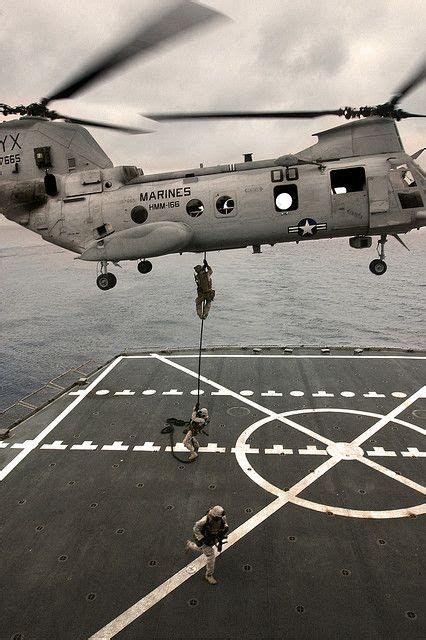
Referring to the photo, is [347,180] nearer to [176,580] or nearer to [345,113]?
[345,113]

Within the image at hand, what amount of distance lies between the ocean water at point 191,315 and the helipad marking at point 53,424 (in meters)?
22.2

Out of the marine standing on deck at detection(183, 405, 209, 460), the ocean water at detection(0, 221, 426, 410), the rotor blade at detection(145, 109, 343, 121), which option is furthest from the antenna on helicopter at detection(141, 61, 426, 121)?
the ocean water at detection(0, 221, 426, 410)

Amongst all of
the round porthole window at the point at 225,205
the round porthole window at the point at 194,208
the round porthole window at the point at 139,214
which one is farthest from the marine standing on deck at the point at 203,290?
the round porthole window at the point at 139,214

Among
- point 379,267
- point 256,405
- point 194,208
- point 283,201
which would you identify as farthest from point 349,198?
point 256,405

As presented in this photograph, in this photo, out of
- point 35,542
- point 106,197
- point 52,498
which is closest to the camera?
point 35,542

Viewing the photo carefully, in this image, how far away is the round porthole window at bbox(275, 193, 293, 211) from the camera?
15.0m

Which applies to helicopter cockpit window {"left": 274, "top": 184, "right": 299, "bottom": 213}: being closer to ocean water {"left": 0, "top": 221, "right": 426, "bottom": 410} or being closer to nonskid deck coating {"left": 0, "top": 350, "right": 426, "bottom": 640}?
nonskid deck coating {"left": 0, "top": 350, "right": 426, "bottom": 640}

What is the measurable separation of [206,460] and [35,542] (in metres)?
6.15

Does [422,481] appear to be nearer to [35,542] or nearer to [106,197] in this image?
[35,542]

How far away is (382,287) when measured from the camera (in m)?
88.8

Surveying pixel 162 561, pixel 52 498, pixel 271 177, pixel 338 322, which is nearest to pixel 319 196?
pixel 271 177

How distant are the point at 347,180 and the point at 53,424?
16235 mm

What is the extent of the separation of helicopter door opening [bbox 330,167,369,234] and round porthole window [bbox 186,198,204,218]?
4.97 meters

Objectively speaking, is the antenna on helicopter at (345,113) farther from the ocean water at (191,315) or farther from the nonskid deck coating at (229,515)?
the ocean water at (191,315)
